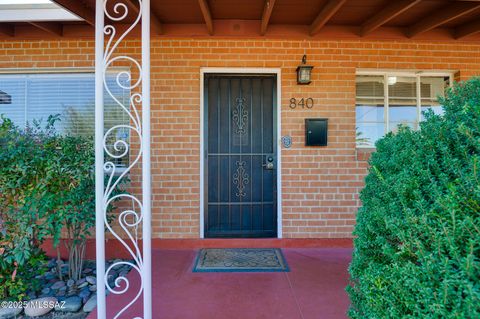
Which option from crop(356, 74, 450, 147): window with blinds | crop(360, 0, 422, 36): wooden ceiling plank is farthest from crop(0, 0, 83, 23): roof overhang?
crop(356, 74, 450, 147): window with blinds

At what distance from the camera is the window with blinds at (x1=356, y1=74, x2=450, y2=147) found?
3.90 m

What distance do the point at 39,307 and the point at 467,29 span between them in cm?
583

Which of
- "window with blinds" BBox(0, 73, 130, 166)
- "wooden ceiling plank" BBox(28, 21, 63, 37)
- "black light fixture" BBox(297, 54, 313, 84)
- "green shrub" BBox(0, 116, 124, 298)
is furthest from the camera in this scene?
"window with blinds" BBox(0, 73, 130, 166)

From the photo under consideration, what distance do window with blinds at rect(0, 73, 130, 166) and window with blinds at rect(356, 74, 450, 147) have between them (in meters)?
3.32

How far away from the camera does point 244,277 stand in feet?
9.39

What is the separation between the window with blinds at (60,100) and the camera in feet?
12.1

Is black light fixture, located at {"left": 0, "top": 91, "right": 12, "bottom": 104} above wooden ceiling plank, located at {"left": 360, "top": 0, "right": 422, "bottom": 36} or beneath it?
beneath

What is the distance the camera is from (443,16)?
3.24 meters

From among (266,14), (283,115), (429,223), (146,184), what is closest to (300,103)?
(283,115)

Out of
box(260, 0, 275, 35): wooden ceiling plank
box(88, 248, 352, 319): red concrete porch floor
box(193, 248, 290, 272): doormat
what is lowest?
box(88, 248, 352, 319): red concrete porch floor

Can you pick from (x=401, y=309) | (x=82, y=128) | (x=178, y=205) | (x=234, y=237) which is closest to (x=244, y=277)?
(x=234, y=237)

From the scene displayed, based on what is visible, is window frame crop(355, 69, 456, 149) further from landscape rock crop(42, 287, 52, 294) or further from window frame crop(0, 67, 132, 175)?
landscape rock crop(42, 287, 52, 294)

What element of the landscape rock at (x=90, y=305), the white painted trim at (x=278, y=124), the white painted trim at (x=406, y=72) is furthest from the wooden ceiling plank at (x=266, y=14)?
the landscape rock at (x=90, y=305)

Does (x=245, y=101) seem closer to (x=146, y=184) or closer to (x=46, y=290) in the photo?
(x=146, y=184)
